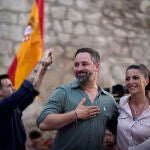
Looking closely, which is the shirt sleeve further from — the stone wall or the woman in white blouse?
the stone wall

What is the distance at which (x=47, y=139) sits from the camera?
471 centimetres

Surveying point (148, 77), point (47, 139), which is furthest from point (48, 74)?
point (148, 77)

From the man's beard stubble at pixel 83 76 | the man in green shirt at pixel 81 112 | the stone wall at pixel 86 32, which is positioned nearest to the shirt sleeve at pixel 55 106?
the man in green shirt at pixel 81 112

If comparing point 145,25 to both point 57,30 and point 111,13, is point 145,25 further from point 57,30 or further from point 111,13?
point 57,30

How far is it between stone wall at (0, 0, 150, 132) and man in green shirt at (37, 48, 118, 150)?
8.28 ft

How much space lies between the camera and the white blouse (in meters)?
2.35

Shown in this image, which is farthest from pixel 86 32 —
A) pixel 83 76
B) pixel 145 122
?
pixel 145 122

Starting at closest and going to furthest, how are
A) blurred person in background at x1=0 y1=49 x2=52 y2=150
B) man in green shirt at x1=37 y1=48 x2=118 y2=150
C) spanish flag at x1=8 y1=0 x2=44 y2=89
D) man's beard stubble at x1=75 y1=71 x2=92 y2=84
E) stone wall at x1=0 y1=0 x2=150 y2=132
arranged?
man in green shirt at x1=37 y1=48 x2=118 y2=150 < man's beard stubble at x1=75 y1=71 x2=92 y2=84 < blurred person in background at x1=0 y1=49 x2=52 y2=150 < spanish flag at x1=8 y1=0 x2=44 y2=89 < stone wall at x1=0 y1=0 x2=150 y2=132

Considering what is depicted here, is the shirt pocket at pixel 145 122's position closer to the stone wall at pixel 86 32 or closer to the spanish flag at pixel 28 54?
the spanish flag at pixel 28 54

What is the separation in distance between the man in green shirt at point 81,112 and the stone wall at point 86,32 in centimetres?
252

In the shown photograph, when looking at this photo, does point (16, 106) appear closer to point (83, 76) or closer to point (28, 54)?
point (83, 76)

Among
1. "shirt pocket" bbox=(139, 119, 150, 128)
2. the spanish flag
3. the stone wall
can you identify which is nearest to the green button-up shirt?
"shirt pocket" bbox=(139, 119, 150, 128)

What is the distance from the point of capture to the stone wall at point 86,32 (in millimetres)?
4977

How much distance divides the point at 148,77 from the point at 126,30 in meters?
3.02
